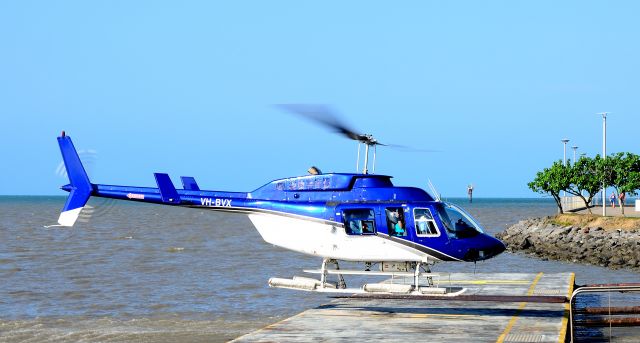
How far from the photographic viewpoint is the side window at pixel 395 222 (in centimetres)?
2466

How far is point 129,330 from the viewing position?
28891 millimetres

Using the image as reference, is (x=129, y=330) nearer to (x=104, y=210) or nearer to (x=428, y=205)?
(x=104, y=210)

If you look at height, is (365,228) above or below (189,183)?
below

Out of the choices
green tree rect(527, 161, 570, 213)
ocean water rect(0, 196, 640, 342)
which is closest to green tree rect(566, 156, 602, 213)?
green tree rect(527, 161, 570, 213)

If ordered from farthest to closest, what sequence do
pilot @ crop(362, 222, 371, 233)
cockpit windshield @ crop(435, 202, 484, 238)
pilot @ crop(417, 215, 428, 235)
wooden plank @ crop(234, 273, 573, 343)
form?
pilot @ crop(362, 222, 371, 233) < pilot @ crop(417, 215, 428, 235) < cockpit windshield @ crop(435, 202, 484, 238) < wooden plank @ crop(234, 273, 573, 343)

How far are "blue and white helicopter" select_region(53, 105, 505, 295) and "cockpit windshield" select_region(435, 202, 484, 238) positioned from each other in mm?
26

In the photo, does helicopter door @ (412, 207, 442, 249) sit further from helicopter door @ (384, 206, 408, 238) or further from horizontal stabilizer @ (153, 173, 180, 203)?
horizontal stabilizer @ (153, 173, 180, 203)

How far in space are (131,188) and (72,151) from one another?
202cm

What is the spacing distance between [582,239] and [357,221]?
41187 millimetres

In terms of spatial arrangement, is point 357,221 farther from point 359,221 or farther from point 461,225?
point 461,225

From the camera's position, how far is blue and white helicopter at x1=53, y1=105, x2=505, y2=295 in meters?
24.4

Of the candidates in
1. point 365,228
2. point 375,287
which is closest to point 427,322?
point 375,287

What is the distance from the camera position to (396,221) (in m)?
24.7

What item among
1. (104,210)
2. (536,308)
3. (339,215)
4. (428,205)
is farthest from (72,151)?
(536,308)
